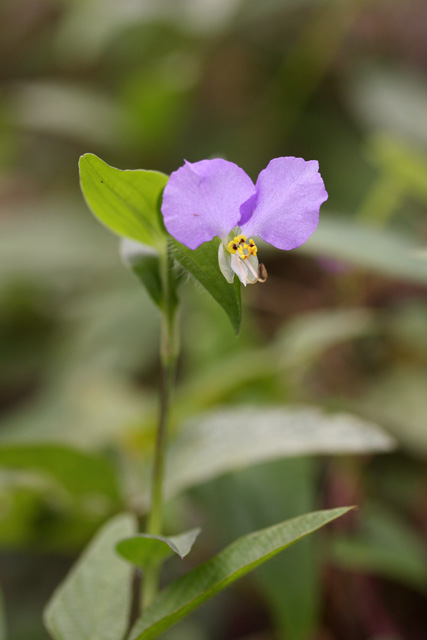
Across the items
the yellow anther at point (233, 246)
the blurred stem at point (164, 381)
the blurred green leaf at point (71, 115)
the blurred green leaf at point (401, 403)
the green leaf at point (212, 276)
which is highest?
the yellow anther at point (233, 246)

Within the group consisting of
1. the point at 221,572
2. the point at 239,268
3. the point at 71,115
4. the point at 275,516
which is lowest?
the point at 71,115

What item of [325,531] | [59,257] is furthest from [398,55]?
[325,531]

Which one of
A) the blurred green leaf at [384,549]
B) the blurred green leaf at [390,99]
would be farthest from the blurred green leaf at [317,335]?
the blurred green leaf at [390,99]

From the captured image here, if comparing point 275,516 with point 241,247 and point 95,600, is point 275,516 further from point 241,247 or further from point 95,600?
point 241,247

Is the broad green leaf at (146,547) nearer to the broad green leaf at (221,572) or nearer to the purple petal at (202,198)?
the broad green leaf at (221,572)

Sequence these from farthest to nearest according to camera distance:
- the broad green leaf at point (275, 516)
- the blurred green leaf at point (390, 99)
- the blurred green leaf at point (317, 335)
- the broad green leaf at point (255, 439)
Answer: the blurred green leaf at point (390, 99), the blurred green leaf at point (317, 335), the broad green leaf at point (275, 516), the broad green leaf at point (255, 439)

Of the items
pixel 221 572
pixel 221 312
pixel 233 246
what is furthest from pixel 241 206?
pixel 221 312
